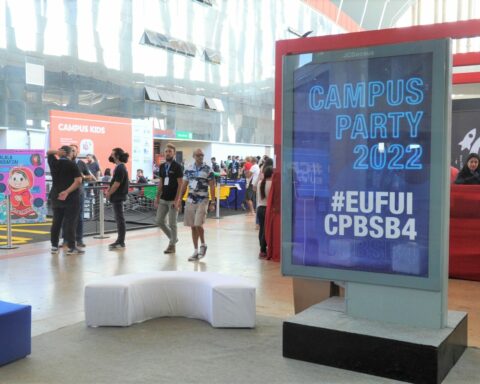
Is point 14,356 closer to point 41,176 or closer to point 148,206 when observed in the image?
point 41,176

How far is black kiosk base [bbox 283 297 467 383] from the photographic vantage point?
3.65 meters

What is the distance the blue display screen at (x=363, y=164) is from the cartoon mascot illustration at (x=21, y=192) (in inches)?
384

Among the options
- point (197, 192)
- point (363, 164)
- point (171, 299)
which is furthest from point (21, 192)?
point (363, 164)

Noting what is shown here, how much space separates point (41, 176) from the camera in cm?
1302

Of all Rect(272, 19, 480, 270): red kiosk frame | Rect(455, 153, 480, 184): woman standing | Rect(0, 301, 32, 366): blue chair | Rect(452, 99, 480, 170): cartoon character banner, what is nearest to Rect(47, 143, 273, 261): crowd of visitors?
Rect(272, 19, 480, 270): red kiosk frame

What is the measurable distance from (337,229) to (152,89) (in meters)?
27.9

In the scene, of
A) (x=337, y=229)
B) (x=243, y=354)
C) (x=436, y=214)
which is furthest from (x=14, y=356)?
(x=436, y=214)

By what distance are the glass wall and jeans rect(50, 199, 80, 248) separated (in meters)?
14.6

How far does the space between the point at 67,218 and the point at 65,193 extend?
54 cm

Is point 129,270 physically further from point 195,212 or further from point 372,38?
point 372,38

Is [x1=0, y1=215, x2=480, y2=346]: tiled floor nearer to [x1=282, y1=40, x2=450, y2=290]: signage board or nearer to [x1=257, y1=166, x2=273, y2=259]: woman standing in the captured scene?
[x1=257, y1=166, x2=273, y2=259]: woman standing

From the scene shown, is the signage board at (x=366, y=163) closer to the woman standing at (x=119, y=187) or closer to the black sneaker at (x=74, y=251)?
the black sneaker at (x=74, y=251)

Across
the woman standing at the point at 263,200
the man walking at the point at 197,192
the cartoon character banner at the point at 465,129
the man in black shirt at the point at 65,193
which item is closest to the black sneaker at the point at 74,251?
the man in black shirt at the point at 65,193

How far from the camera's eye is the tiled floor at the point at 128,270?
5777 mm
